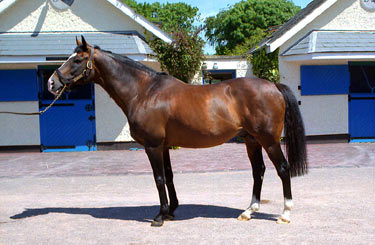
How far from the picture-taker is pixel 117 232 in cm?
448

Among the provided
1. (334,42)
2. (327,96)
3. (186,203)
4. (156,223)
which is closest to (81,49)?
(156,223)

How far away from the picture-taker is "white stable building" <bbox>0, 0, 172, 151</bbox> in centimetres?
1244

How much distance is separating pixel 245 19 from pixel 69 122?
98.4 feet

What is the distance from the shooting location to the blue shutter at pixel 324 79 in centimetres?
1314

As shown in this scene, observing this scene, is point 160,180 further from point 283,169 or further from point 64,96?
point 64,96

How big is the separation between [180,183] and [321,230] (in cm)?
346

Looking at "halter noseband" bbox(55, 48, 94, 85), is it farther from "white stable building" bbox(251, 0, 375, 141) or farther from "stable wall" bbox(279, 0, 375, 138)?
"stable wall" bbox(279, 0, 375, 138)

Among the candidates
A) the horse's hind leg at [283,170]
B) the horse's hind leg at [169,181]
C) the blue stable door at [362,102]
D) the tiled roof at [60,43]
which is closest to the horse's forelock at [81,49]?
the horse's hind leg at [169,181]

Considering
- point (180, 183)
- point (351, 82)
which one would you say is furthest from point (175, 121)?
point (351, 82)

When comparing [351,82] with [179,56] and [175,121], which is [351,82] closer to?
[179,56]

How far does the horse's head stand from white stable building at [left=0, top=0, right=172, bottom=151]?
296 inches

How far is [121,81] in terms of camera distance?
197 inches

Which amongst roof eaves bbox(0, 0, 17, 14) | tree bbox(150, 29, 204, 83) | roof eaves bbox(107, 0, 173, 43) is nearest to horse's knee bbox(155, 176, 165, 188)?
tree bbox(150, 29, 204, 83)

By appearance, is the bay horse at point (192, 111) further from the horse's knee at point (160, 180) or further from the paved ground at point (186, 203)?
the paved ground at point (186, 203)
